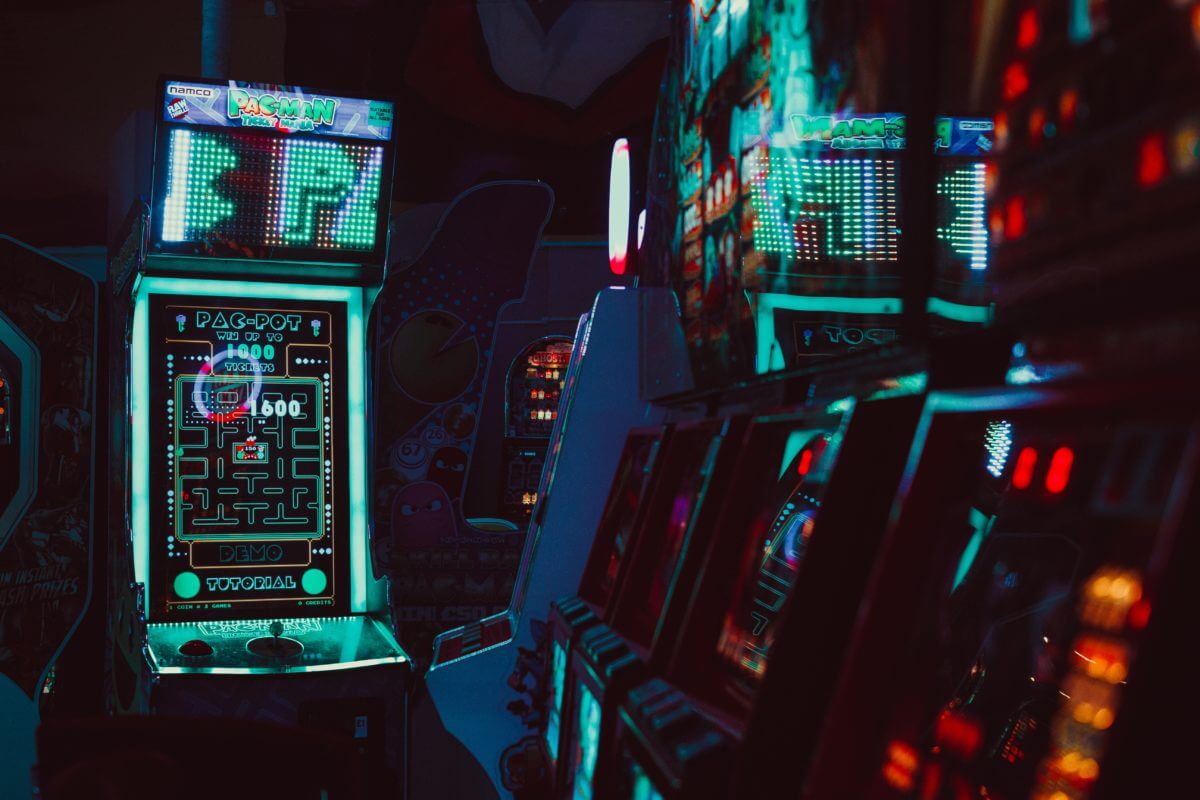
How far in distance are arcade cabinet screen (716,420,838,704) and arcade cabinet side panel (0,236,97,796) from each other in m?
2.95

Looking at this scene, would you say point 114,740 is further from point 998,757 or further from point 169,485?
point 169,485

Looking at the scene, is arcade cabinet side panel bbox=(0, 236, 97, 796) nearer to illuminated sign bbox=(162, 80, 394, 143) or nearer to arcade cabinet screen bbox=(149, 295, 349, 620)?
arcade cabinet screen bbox=(149, 295, 349, 620)

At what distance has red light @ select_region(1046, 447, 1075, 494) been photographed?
1.12m

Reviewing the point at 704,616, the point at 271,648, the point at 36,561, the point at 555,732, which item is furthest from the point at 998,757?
the point at 36,561

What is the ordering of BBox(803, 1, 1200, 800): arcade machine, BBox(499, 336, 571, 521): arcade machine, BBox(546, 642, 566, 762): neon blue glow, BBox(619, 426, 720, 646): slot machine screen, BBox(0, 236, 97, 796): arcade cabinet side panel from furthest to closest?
BBox(499, 336, 571, 521): arcade machine < BBox(0, 236, 97, 796): arcade cabinet side panel < BBox(546, 642, 566, 762): neon blue glow < BBox(619, 426, 720, 646): slot machine screen < BBox(803, 1, 1200, 800): arcade machine

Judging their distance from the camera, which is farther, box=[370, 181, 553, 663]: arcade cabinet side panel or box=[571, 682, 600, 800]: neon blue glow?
box=[370, 181, 553, 663]: arcade cabinet side panel

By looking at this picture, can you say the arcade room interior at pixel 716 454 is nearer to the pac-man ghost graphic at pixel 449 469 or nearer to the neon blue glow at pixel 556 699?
the neon blue glow at pixel 556 699

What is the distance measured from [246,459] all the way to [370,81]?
5.49 m

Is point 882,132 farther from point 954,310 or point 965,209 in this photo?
point 954,310

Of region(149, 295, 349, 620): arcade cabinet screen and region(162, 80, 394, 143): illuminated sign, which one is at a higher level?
region(162, 80, 394, 143): illuminated sign

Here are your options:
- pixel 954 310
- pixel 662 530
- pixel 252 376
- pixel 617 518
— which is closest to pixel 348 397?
pixel 252 376

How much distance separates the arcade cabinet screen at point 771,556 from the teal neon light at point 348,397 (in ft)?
4.97

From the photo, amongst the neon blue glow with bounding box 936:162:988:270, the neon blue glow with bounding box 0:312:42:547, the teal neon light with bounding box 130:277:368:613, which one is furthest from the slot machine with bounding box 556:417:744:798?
the neon blue glow with bounding box 0:312:42:547

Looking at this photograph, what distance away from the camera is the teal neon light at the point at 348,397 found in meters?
2.88
